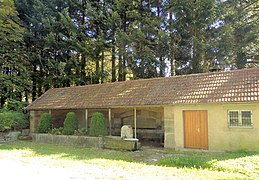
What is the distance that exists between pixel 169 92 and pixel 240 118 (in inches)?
162

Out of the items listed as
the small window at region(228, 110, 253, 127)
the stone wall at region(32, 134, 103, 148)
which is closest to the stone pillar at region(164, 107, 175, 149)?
the small window at region(228, 110, 253, 127)

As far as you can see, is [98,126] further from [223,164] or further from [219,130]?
[223,164]

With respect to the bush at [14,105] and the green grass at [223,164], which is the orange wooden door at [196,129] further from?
the bush at [14,105]

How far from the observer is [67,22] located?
23734 mm

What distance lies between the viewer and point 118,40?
909 inches

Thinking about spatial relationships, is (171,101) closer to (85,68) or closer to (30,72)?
(85,68)

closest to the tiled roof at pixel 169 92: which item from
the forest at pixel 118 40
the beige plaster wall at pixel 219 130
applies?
the beige plaster wall at pixel 219 130

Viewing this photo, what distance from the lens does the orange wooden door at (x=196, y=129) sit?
12.8m

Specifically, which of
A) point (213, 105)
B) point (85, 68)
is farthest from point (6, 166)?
point (85, 68)

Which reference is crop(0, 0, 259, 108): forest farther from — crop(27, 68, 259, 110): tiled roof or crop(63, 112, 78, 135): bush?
crop(63, 112, 78, 135): bush

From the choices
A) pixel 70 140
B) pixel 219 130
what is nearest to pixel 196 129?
pixel 219 130

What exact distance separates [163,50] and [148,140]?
8644mm

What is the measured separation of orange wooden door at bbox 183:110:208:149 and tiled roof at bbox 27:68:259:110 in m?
0.79

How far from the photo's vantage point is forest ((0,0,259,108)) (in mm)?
21594
